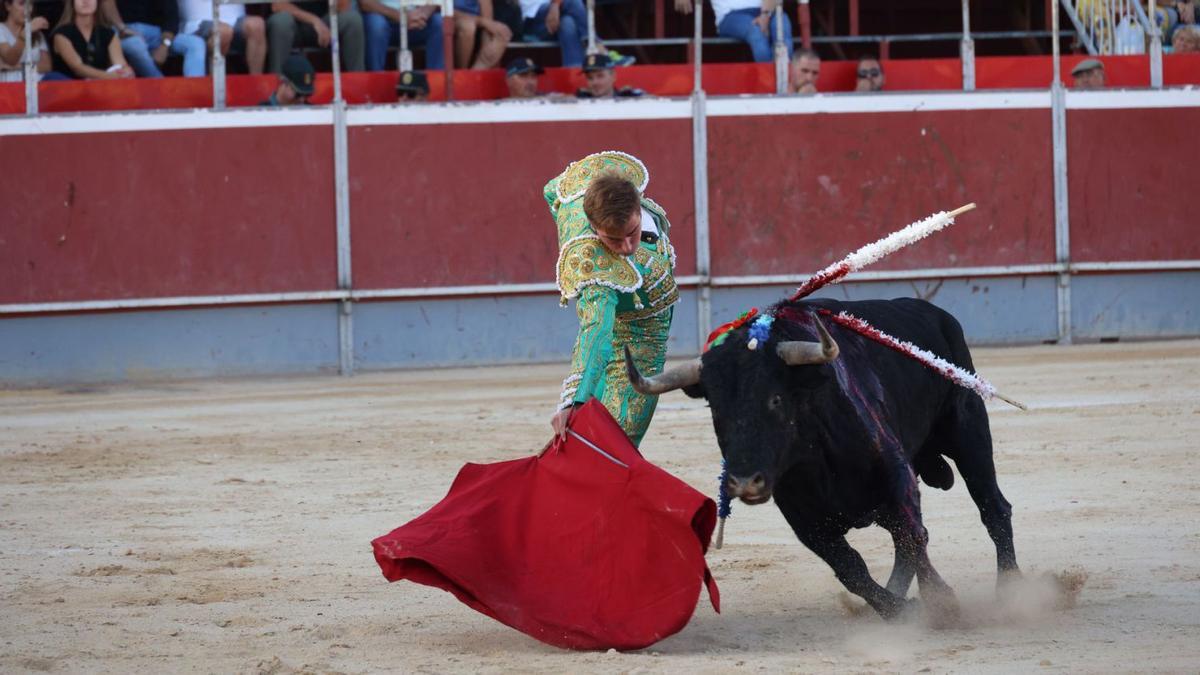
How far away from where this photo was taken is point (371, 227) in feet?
31.7

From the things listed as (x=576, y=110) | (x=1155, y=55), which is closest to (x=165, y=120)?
(x=576, y=110)

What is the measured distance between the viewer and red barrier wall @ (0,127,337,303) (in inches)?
369

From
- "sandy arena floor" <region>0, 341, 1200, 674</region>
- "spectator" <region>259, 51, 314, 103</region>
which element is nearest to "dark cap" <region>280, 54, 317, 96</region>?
"spectator" <region>259, 51, 314, 103</region>

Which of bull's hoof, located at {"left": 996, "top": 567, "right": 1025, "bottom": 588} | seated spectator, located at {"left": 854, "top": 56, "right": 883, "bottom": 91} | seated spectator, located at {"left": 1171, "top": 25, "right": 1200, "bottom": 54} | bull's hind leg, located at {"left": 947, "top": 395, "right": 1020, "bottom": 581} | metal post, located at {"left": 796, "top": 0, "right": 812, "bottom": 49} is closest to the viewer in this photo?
bull's hoof, located at {"left": 996, "top": 567, "right": 1025, "bottom": 588}

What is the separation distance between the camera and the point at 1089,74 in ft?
32.7

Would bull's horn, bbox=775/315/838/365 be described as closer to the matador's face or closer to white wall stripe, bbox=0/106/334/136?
the matador's face

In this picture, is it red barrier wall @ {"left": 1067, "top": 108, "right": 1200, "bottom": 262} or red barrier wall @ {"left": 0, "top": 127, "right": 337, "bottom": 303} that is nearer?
red barrier wall @ {"left": 0, "top": 127, "right": 337, "bottom": 303}

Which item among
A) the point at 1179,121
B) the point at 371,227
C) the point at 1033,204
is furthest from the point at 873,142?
the point at 371,227

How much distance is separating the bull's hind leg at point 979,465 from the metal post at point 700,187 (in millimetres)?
5490

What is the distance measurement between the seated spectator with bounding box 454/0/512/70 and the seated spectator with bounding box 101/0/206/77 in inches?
56.9

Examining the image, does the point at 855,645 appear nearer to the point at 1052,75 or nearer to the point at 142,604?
the point at 142,604

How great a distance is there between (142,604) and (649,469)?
1345mm

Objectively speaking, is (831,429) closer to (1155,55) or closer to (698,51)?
(698,51)

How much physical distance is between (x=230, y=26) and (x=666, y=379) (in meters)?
6.71
